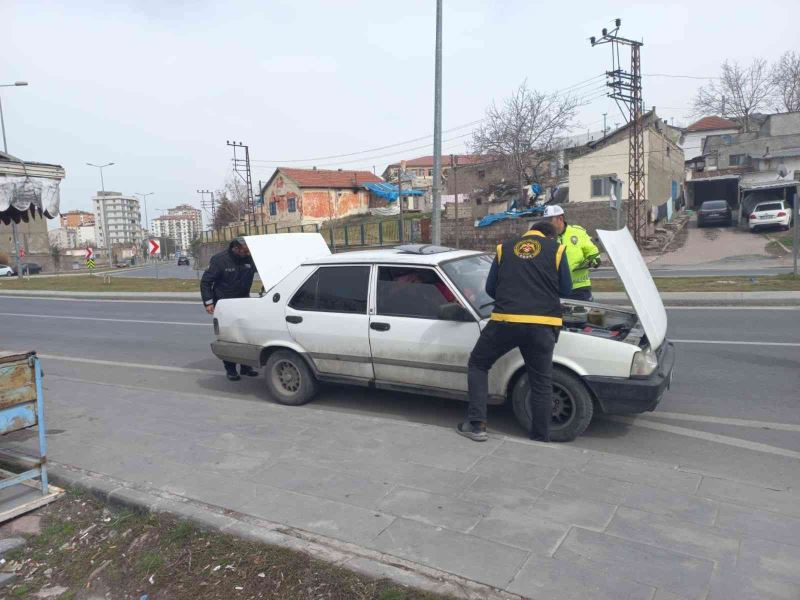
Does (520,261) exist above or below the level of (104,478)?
above

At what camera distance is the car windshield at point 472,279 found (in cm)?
533

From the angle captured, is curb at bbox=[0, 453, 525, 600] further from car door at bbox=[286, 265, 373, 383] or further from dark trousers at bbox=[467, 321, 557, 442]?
car door at bbox=[286, 265, 373, 383]

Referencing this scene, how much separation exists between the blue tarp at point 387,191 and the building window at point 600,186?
23341mm

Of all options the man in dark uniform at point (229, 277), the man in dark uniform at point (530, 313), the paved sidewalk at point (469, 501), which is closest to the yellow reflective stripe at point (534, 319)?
the man in dark uniform at point (530, 313)

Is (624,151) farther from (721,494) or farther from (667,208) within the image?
(721,494)

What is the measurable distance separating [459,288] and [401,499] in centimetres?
206

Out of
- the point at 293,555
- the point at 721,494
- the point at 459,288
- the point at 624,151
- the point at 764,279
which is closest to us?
the point at 293,555

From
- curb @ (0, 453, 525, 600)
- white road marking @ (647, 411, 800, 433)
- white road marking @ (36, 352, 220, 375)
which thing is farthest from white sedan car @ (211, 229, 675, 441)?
curb @ (0, 453, 525, 600)

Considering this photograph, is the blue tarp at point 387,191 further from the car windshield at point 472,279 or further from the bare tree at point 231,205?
the car windshield at point 472,279

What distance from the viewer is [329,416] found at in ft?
18.5

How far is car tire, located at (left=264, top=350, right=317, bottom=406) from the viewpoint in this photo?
20.2 feet

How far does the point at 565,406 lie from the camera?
4.93 m

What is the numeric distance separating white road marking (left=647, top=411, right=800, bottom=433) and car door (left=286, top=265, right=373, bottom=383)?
2727 mm

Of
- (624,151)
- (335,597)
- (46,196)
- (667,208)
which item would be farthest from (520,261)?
(667,208)
